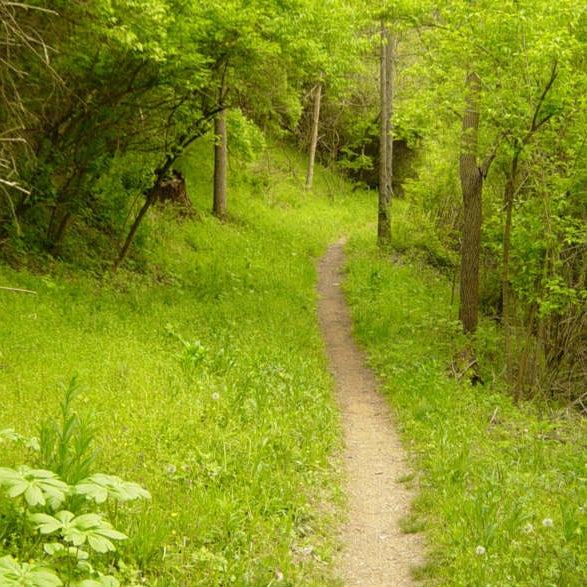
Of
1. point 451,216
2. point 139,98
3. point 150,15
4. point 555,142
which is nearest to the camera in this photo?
point 150,15

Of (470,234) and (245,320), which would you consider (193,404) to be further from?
(470,234)

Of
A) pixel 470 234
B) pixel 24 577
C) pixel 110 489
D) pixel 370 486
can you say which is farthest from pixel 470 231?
pixel 24 577

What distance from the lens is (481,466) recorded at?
6.75m

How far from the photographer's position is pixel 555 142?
10117 mm

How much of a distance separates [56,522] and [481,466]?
183 inches

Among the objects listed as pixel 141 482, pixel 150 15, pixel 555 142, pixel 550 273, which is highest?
pixel 150 15

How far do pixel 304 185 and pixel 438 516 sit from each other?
2596 centimetres

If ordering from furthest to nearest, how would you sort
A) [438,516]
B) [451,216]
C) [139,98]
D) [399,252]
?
1. [399,252]
2. [451,216]
3. [139,98]
4. [438,516]

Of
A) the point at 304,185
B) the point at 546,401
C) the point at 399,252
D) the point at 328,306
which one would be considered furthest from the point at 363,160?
the point at 546,401

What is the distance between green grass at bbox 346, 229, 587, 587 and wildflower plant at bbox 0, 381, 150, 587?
254cm

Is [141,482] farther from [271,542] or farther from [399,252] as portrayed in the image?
[399,252]

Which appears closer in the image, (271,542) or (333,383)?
(271,542)

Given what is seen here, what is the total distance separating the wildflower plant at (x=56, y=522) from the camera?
10.7 ft

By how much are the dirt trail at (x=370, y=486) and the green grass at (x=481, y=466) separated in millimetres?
191
